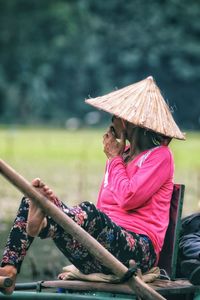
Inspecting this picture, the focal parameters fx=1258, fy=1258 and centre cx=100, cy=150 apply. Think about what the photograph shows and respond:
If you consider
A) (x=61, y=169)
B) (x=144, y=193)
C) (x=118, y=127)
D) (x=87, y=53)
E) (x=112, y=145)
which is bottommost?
(x=144, y=193)

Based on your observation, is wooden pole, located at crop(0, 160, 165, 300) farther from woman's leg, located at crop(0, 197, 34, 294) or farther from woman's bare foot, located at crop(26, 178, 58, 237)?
woman's leg, located at crop(0, 197, 34, 294)

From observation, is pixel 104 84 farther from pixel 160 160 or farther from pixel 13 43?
pixel 160 160

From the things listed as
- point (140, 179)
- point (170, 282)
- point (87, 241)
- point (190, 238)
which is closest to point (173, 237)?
point (190, 238)

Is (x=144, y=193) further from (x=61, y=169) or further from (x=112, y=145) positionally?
(x=61, y=169)

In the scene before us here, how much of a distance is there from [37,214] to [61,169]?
15.5 meters

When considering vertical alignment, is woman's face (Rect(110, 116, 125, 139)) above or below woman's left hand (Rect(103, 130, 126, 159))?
above

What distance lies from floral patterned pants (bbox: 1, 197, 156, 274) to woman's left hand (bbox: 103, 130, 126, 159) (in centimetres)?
44

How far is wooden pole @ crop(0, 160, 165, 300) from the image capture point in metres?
5.99

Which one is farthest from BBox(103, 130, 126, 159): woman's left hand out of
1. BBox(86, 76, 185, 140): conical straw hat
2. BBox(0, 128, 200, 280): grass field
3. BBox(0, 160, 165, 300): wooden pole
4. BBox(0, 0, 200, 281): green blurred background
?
BBox(0, 0, 200, 281): green blurred background

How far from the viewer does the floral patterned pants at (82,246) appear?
6488 mm

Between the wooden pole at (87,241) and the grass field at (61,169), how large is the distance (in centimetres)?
284

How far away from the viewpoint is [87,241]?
6152mm

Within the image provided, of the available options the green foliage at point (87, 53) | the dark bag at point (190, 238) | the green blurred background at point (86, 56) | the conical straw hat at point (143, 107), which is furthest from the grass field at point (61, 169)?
the green foliage at point (87, 53)

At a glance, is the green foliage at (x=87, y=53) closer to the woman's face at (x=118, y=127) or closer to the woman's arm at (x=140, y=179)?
the woman's face at (x=118, y=127)
